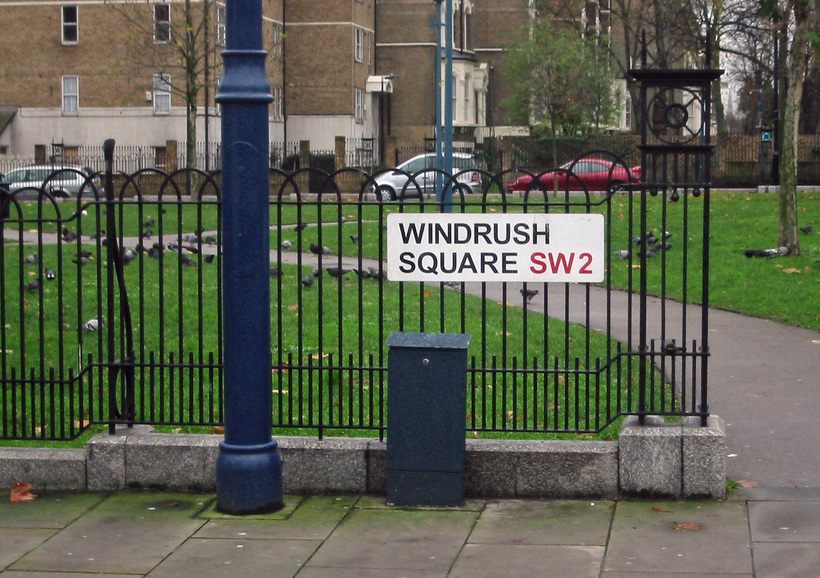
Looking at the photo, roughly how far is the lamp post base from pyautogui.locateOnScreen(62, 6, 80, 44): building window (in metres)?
47.1

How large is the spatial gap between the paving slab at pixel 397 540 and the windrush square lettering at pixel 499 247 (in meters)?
1.33

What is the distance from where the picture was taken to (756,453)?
736 centimetres

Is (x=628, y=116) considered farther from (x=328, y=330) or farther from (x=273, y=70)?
(x=328, y=330)

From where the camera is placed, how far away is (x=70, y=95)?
5072 cm

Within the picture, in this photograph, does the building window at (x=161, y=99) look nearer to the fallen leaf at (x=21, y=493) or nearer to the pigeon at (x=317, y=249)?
the pigeon at (x=317, y=249)

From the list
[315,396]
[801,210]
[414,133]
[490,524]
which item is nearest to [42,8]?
[414,133]

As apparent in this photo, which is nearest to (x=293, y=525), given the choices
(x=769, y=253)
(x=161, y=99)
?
(x=769, y=253)

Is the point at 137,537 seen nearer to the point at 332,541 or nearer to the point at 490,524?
the point at 332,541

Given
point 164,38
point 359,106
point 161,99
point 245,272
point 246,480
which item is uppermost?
point 164,38

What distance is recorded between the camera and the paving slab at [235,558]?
5348mm

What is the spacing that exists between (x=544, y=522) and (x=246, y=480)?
1.59 metres

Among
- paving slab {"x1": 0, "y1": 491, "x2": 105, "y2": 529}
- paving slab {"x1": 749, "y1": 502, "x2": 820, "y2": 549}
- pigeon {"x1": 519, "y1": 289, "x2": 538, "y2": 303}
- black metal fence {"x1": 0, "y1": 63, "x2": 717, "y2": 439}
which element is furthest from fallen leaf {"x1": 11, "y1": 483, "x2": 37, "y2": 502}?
paving slab {"x1": 749, "y1": 502, "x2": 820, "y2": 549}

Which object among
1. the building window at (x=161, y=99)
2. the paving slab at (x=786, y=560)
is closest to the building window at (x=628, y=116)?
the building window at (x=161, y=99)

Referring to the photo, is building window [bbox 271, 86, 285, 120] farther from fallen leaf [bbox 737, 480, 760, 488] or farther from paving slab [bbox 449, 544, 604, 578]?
paving slab [bbox 449, 544, 604, 578]
